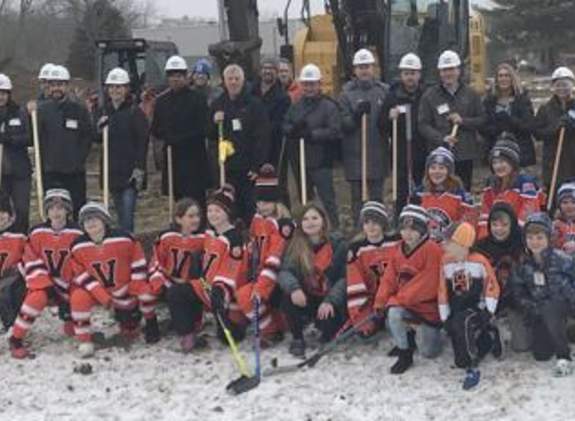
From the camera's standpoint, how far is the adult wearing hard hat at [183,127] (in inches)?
369

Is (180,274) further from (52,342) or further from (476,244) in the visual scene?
(476,244)

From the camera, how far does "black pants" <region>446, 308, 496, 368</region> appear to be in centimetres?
660

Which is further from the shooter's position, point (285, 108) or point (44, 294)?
point (285, 108)

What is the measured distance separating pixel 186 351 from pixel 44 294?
1199mm

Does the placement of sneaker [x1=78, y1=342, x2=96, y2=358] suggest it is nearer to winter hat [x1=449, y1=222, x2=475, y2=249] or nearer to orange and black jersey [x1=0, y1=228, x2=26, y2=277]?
orange and black jersey [x1=0, y1=228, x2=26, y2=277]

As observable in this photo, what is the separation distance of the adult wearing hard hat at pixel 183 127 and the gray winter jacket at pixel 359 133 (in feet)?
4.40

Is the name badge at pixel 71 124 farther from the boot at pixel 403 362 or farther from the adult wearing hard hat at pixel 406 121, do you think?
the boot at pixel 403 362

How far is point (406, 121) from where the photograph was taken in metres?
8.77

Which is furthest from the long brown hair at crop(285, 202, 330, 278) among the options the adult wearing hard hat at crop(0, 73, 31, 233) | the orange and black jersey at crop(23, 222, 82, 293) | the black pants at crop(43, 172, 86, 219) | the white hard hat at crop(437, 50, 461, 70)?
the adult wearing hard hat at crop(0, 73, 31, 233)

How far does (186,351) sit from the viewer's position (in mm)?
7469

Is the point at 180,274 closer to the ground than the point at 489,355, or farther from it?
farther from it

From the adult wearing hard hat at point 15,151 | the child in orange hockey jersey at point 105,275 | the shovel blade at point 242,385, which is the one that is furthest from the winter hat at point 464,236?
the adult wearing hard hat at point 15,151

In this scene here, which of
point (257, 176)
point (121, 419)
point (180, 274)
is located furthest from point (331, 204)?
point (121, 419)

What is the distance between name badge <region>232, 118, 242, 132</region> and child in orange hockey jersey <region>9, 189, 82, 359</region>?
5.96 feet
